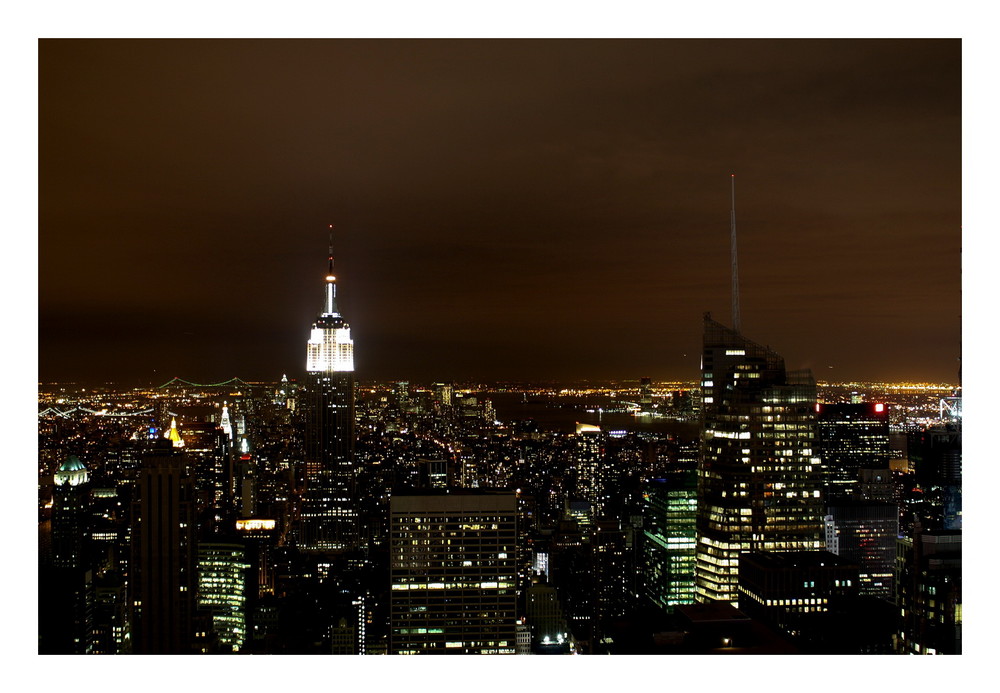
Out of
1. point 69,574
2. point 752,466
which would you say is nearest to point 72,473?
point 69,574

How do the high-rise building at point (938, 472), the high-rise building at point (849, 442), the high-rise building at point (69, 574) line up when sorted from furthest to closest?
the high-rise building at point (849, 442), the high-rise building at point (938, 472), the high-rise building at point (69, 574)

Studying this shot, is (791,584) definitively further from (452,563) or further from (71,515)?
(71,515)

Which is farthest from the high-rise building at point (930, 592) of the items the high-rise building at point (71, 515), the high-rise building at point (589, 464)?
the high-rise building at point (71, 515)

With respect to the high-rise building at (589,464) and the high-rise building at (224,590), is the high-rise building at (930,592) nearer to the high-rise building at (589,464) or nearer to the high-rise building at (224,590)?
the high-rise building at (589,464)

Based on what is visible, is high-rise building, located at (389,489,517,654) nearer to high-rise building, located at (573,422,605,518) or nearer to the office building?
high-rise building, located at (573,422,605,518)
